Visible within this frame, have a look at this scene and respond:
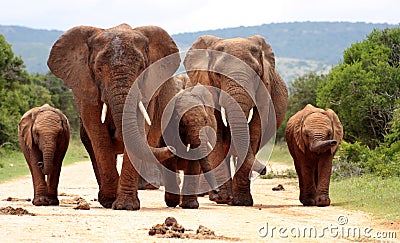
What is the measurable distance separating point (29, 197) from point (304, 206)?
16.1 feet

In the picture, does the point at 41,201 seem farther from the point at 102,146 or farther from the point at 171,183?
the point at 171,183

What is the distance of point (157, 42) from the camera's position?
11953mm

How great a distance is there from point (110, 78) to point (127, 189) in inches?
62.4

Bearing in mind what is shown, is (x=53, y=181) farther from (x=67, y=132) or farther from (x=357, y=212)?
(x=357, y=212)

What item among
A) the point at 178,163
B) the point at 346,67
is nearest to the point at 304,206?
the point at 178,163

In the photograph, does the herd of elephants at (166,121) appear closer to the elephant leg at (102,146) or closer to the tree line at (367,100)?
the elephant leg at (102,146)

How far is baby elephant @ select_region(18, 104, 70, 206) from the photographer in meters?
12.4

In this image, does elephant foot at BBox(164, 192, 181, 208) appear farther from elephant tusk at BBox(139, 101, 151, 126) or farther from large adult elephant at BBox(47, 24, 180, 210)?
elephant tusk at BBox(139, 101, 151, 126)

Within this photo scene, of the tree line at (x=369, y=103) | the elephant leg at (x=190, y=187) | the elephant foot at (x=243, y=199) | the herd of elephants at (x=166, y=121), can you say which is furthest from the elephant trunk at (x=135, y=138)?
the tree line at (x=369, y=103)

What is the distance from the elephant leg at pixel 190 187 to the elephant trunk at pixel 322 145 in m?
2.04

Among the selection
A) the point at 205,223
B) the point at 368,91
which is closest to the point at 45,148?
the point at 205,223

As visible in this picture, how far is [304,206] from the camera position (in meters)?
13.5

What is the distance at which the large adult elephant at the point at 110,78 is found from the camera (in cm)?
1080

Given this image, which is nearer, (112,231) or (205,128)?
(112,231)
